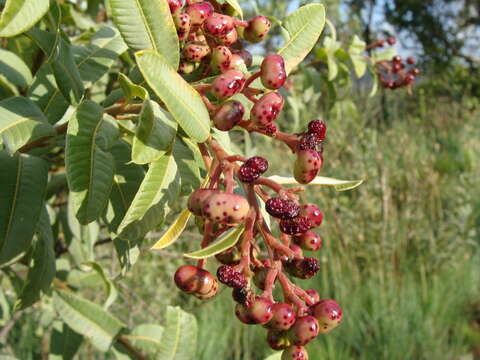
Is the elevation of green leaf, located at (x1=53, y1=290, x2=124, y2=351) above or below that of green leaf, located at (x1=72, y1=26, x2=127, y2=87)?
below

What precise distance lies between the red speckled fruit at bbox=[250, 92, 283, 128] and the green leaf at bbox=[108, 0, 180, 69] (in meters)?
0.13

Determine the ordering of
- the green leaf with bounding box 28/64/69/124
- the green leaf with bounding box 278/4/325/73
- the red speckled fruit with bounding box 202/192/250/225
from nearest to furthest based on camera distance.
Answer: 1. the red speckled fruit with bounding box 202/192/250/225
2. the green leaf with bounding box 278/4/325/73
3. the green leaf with bounding box 28/64/69/124

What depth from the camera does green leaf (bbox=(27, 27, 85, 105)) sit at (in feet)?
2.59

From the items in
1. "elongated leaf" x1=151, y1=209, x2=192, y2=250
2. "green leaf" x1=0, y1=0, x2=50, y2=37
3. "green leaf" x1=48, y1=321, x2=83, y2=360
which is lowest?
"green leaf" x1=48, y1=321, x2=83, y2=360

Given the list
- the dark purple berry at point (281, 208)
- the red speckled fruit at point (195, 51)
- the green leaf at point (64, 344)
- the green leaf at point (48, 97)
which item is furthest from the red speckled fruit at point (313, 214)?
the green leaf at point (64, 344)

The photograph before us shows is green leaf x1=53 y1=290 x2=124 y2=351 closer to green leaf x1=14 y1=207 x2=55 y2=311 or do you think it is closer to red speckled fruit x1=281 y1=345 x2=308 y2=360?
green leaf x1=14 y1=207 x2=55 y2=311

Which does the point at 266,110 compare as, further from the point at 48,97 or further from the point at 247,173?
the point at 48,97

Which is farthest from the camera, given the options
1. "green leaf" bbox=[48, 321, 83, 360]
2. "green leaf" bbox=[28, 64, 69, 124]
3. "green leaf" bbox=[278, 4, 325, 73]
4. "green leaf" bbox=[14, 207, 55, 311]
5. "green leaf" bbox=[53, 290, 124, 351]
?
"green leaf" bbox=[48, 321, 83, 360]

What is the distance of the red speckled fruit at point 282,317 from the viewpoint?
1.89 ft

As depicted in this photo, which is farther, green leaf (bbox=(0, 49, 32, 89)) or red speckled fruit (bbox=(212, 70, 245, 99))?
green leaf (bbox=(0, 49, 32, 89))

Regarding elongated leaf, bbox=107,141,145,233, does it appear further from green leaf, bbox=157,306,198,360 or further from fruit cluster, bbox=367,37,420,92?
fruit cluster, bbox=367,37,420,92

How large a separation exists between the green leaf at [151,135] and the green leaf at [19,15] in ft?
0.60

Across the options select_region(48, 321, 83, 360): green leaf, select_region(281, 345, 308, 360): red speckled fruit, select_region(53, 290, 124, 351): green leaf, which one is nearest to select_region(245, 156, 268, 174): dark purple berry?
select_region(281, 345, 308, 360): red speckled fruit

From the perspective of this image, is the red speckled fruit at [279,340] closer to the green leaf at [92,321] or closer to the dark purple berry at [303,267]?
the dark purple berry at [303,267]
